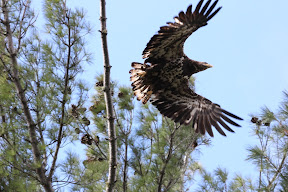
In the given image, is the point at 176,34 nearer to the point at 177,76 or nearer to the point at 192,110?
the point at 177,76

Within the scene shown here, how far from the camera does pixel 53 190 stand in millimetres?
4484

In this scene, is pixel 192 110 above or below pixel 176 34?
below

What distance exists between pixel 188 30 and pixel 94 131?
196 centimetres

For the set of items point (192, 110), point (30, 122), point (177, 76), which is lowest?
point (30, 122)

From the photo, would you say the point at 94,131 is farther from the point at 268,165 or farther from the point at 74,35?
the point at 268,165

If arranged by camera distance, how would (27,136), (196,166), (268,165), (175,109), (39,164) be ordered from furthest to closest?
(196,166) < (268,165) < (175,109) < (27,136) < (39,164)

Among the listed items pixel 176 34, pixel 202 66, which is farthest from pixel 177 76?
pixel 176 34

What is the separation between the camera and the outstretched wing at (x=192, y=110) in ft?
14.9

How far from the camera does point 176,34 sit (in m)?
4.34

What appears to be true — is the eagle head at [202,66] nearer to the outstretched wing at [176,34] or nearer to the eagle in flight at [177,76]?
the eagle in flight at [177,76]

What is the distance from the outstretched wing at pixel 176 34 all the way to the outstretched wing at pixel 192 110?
0.47 m

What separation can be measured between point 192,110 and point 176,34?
86 centimetres

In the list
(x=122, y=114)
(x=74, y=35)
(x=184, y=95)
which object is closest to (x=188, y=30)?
(x=184, y=95)

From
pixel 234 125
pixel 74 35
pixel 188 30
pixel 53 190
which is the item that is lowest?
pixel 53 190
